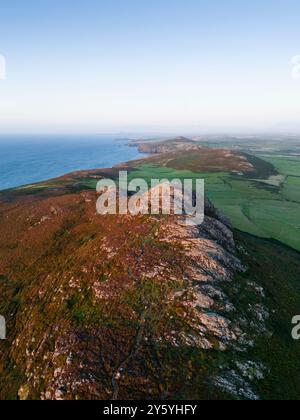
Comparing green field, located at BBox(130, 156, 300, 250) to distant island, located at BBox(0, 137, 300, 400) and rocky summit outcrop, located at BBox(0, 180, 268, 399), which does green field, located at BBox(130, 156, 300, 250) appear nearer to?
distant island, located at BBox(0, 137, 300, 400)

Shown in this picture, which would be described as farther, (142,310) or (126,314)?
(142,310)

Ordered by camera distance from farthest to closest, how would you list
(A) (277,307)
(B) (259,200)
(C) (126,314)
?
(B) (259,200) → (A) (277,307) → (C) (126,314)

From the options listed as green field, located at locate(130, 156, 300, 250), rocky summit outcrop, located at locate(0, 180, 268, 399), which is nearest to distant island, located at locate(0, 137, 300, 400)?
rocky summit outcrop, located at locate(0, 180, 268, 399)

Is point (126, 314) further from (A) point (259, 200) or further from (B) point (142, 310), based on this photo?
(A) point (259, 200)

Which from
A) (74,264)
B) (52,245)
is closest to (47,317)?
(74,264)

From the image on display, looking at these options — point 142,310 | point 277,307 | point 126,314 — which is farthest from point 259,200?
point 126,314

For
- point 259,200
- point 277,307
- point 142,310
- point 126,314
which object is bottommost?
point 259,200

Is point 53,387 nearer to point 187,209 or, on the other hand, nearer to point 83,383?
point 83,383
